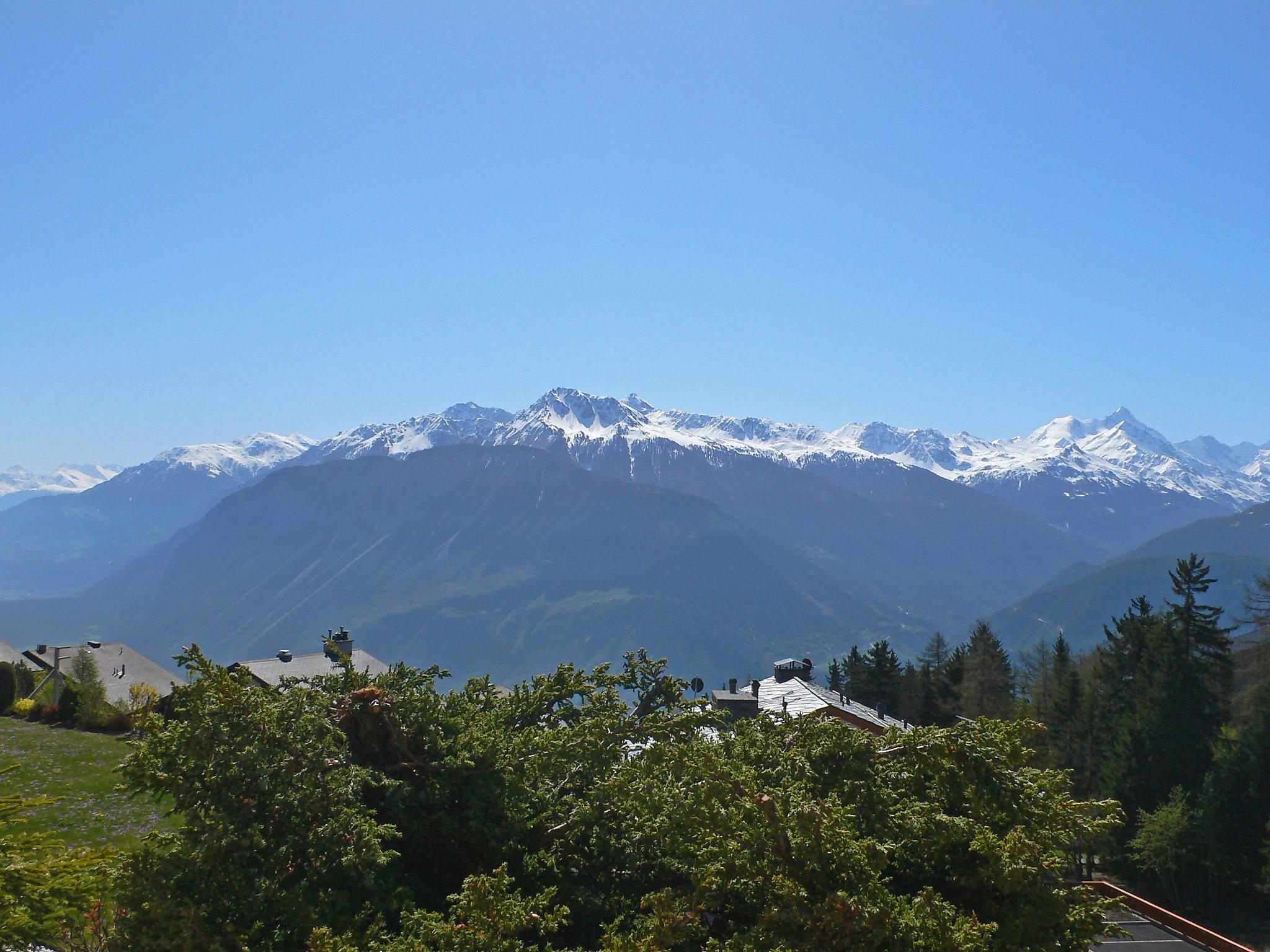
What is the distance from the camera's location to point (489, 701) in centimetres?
1792

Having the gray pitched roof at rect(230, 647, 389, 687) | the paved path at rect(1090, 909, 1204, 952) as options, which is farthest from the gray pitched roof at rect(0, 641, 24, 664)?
the paved path at rect(1090, 909, 1204, 952)

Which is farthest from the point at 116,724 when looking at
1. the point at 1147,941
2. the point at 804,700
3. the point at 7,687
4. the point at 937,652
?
the point at 937,652

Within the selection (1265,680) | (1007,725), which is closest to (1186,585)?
(1265,680)

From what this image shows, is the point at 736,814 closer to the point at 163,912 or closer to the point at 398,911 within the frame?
the point at 398,911

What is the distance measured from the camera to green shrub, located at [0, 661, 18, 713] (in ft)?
150

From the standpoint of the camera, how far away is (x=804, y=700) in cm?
5706

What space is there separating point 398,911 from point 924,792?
8.40 meters

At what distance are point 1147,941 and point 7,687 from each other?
54.6 meters

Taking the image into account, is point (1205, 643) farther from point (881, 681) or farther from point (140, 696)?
point (140, 696)

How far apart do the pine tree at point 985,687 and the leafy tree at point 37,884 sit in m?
60.0

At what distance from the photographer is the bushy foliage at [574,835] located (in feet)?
33.8

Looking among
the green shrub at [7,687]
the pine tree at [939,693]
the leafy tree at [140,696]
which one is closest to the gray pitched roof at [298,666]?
the leafy tree at [140,696]

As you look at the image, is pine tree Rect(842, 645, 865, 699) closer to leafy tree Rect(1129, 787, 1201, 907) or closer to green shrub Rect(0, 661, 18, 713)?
leafy tree Rect(1129, 787, 1201, 907)

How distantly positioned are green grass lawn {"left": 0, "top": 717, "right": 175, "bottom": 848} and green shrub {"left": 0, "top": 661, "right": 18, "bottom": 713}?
6.23 m
